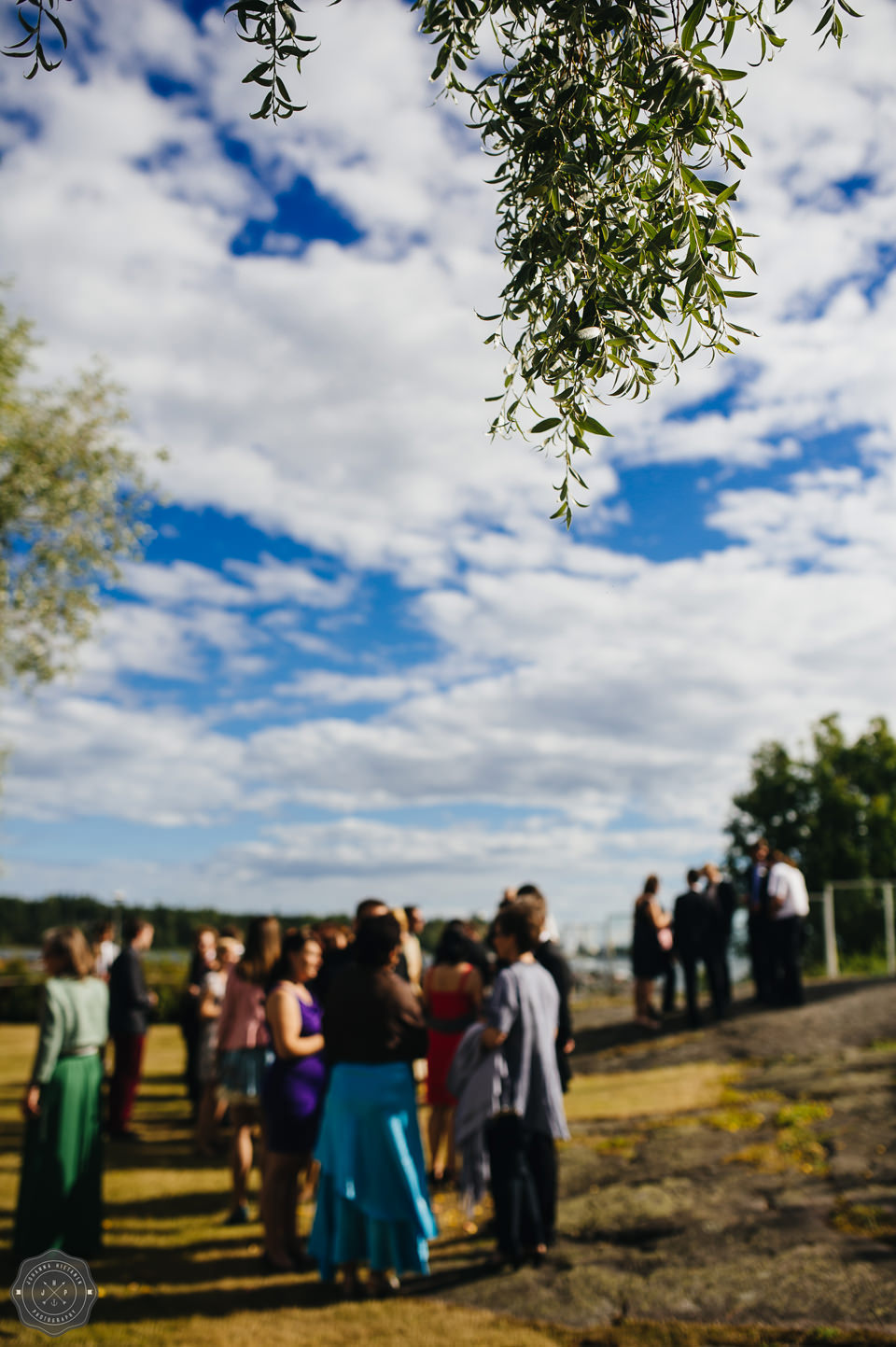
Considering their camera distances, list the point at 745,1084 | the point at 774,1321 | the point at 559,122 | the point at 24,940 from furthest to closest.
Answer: the point at 24,940, the point at 745,1084, the point at 774,1321, the point at 559,122

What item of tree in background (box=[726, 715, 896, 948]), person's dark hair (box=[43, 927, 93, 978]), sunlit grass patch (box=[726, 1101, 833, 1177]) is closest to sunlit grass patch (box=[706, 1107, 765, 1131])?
sunlit grass patch (box=[726, 1101, 833, 1177])

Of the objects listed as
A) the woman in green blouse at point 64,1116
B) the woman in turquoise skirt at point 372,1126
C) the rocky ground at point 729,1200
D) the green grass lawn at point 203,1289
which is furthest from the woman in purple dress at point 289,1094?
the woman in green blouse at point 64,1116

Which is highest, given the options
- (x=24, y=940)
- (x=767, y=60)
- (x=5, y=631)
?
(x=5, y=631)

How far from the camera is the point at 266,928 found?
7.48 m

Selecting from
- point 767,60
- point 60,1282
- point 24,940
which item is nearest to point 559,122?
point 767,60

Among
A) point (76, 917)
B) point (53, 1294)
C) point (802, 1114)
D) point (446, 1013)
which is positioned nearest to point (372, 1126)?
point (53, 1294)

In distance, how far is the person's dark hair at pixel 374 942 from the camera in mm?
5805

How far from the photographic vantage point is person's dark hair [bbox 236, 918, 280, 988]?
740 centimetres

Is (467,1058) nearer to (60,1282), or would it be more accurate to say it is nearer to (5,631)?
(60,1282)

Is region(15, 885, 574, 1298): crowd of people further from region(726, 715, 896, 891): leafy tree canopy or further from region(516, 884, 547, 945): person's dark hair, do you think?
region(726, 715, 896, 891): leafy tree canopy

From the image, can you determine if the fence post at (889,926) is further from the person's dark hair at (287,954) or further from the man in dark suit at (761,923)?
the person's dark hair at (287,954)

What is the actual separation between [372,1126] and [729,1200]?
3.26 m

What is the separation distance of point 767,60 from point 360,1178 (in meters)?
5.63

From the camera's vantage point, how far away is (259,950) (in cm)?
741
